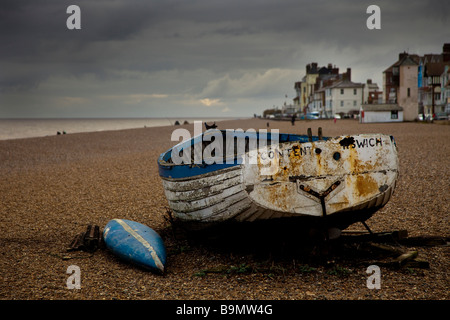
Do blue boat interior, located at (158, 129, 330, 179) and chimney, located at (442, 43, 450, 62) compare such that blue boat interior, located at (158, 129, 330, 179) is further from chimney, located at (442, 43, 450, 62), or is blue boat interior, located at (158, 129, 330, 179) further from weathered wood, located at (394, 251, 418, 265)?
chimney, located at (442, 43, 450, 62)

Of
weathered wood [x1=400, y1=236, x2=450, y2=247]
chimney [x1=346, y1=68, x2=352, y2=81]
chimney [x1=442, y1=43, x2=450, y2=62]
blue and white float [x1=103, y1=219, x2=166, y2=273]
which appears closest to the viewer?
blue and white float [x1=103, y1=219, x2=166, y2=273]

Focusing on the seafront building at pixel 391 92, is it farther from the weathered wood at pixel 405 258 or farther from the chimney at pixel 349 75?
the weathered wood at pixel 405 258

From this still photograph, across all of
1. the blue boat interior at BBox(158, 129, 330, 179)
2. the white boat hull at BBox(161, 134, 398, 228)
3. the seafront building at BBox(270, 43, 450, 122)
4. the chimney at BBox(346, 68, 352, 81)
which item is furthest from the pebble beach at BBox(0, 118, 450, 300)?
the chimney at BBox(346, 68, 352, 81)

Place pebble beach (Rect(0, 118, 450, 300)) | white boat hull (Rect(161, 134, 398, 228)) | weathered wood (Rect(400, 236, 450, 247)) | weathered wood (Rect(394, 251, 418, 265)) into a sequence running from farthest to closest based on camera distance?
weathered wood (Rect(400, 236, 450, 247)) → weathered wood (Rect(394, 251, 418, 265)) → white boat hull (Rect(161, 134, 398, 228)) → pebble beach (Rect(0, 118, 450, 300))

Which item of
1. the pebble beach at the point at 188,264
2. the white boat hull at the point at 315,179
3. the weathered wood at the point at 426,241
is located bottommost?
the pebble beach at the point at 188,264

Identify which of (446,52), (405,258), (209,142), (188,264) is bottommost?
(188,264)

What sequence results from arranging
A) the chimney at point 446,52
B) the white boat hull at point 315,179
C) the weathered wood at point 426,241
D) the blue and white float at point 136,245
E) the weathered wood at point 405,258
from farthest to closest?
the chimney at point 446,52
the weathered wood at point 426,241
the blue and white float at point 136,245
the weathered wood at point 405,258
the white boat hull at point 315,179

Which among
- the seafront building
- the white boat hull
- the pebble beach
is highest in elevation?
the seafront building

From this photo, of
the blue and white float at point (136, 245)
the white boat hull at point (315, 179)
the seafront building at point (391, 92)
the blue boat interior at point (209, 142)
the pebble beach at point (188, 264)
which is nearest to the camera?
the pebble beach at point (188, 264)

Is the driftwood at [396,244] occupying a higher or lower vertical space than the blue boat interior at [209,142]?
lower

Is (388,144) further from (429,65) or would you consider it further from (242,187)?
(429,65)

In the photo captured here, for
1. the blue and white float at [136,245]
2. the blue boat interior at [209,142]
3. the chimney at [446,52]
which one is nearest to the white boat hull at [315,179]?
the blue boat interior at [209,142]

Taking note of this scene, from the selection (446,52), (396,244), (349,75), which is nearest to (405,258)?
(396,244)

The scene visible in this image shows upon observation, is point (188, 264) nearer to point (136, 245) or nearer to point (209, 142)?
point (136, 245)
